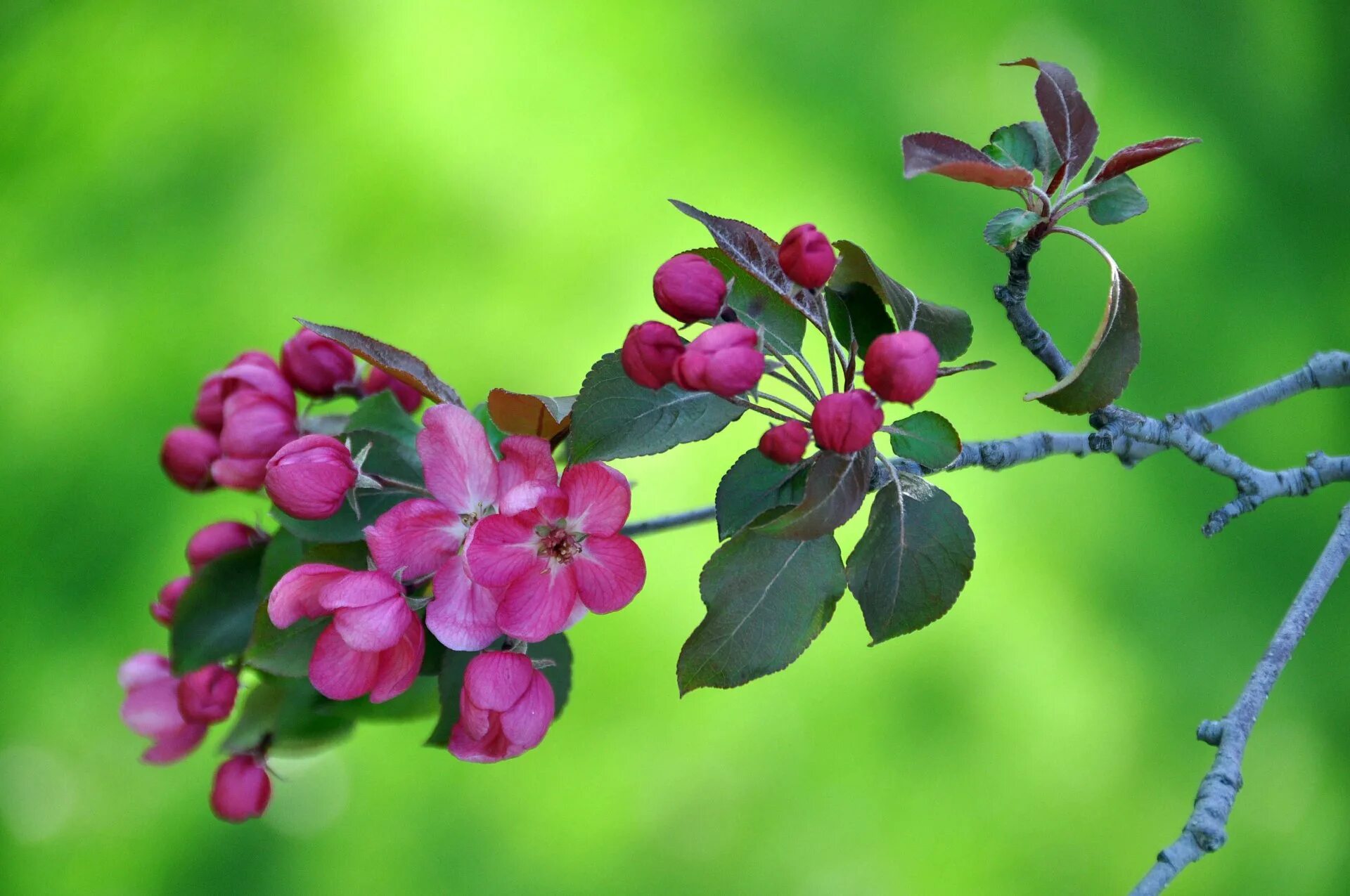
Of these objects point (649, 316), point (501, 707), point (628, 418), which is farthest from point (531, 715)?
point (649, 316)

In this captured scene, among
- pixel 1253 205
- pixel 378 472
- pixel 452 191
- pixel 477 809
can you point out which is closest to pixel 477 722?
pixel 378 472

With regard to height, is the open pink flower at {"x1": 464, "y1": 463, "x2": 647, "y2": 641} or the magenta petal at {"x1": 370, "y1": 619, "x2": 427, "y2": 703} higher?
the open pink flower at {"x1": 464, "y1": 463, "x2": 647, "y2": 641}

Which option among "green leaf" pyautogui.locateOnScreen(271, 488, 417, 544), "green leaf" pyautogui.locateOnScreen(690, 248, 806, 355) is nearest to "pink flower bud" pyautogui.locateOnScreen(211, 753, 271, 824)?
"green leaf" pyautogui.locateOnScreen(271, 488, 417, 544)

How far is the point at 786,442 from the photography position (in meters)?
0.47

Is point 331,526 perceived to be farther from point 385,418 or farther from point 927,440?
point 927,440

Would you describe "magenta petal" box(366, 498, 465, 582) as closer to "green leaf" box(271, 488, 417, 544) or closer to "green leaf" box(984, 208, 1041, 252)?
"green leaf" box(271, 488, 417, 544)

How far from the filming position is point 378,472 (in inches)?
24.7

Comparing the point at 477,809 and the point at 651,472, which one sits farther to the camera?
the point at 651,472

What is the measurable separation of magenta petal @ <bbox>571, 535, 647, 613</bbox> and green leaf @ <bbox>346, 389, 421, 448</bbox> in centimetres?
18

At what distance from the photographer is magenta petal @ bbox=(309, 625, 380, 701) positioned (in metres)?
0.51

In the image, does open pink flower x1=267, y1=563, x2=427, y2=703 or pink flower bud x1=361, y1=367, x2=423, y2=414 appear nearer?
open pink flower x1=267, y1=563, x2=427, y2=703

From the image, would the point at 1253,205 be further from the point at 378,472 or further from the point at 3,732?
the point at 3,732

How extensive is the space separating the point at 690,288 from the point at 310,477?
7.2 inches

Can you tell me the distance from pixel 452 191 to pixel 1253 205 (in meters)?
1.16
